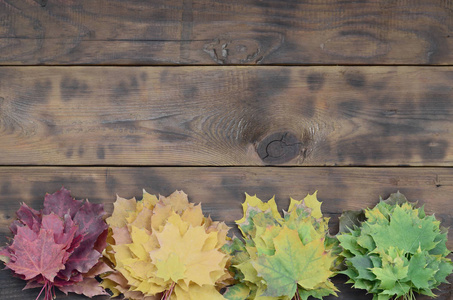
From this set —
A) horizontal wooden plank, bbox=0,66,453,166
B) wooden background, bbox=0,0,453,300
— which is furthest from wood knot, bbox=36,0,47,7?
horizontal wooden plank, bbox=0,66,453,166

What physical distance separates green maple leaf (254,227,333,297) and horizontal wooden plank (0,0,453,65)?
35 cm

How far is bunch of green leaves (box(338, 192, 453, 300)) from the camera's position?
0.76 meters

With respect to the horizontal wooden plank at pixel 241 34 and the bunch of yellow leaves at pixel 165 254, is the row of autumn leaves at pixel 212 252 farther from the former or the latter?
the horizontal wooden plank at pixel 241 34

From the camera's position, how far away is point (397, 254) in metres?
0.76

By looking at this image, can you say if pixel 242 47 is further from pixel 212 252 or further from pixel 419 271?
pixel 419 271

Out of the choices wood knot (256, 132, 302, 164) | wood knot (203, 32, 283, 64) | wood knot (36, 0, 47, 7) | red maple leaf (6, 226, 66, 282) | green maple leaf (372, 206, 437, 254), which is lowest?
red maple leaf (6, 226, 66, 282)

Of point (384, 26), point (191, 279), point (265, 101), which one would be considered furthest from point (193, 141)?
point (384, 26)

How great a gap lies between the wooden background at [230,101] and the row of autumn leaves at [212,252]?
5cm

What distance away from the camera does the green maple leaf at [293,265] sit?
74cm

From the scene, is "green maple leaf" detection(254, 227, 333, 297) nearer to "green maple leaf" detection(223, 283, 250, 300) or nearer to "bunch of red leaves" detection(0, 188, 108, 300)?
"green maple leaf" detection(223, 283, 250, 300)

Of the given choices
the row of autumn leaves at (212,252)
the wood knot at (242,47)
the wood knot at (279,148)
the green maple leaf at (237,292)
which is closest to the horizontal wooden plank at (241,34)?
the wood knot at (242,47)

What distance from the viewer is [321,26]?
2.83 feet

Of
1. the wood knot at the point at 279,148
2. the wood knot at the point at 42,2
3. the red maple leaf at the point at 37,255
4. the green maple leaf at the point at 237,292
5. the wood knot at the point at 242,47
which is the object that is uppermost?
the wood knot at the point at 42,2

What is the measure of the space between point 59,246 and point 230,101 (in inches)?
16.0
